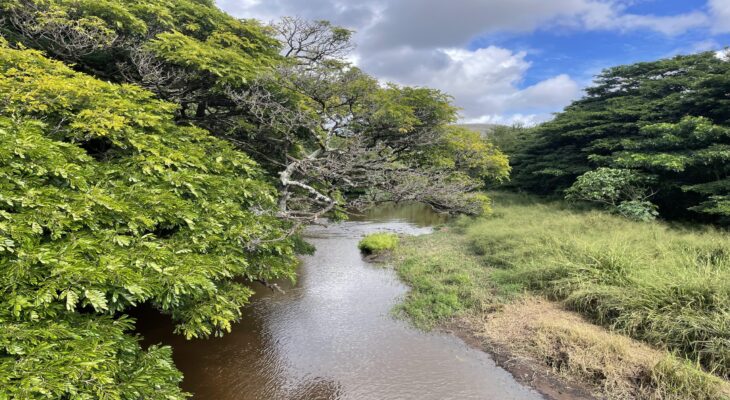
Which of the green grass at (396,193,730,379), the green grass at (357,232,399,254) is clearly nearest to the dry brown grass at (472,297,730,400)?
the green grass at (396,193,730,379)

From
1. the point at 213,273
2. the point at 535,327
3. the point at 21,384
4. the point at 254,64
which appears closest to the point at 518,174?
the point at 535,327

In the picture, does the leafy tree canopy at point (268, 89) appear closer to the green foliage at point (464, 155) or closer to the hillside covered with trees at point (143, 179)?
the hillside covered with trees at point (143, 179)

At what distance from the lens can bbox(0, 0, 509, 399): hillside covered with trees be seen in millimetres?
2779

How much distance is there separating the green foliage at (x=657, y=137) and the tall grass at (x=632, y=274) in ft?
7.70

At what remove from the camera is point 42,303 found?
9.07 ft

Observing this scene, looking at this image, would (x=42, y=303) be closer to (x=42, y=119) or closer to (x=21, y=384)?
(x=21, y=384)

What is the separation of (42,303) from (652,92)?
22.2 metres

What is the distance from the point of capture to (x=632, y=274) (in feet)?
24.5

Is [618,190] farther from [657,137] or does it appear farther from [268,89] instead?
[268,89]

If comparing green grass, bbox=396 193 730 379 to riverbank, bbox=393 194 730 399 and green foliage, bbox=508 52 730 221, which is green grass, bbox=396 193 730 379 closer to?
riverbank, bbox=393 194 730 399

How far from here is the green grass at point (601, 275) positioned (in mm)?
5914

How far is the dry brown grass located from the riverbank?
0.01 m

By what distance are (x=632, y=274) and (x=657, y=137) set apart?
9.01 meters

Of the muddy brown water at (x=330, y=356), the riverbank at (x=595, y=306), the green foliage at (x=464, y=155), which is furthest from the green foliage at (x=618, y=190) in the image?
the muddy brown water at (x=330, y=356)
